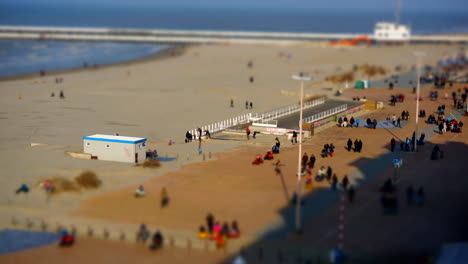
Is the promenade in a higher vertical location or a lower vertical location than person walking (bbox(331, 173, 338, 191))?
lower

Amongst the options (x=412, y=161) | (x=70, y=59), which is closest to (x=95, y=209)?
(x=412, y=161)

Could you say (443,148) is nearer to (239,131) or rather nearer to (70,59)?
(239,131)

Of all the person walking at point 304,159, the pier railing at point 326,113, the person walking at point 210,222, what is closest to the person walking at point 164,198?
the person walking at point 210,222

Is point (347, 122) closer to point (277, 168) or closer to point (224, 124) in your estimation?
point (224, 124)

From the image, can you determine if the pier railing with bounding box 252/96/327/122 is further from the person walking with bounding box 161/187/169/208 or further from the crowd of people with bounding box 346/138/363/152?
the person walking with bounding box 161/187/169/208

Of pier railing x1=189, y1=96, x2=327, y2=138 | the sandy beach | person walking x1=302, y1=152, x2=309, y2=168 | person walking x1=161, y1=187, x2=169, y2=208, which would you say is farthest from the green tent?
person walking x1=161, y1=187, x2=169, y2=208

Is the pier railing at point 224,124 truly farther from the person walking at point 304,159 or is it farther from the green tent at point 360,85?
the green tent at point 360,85
